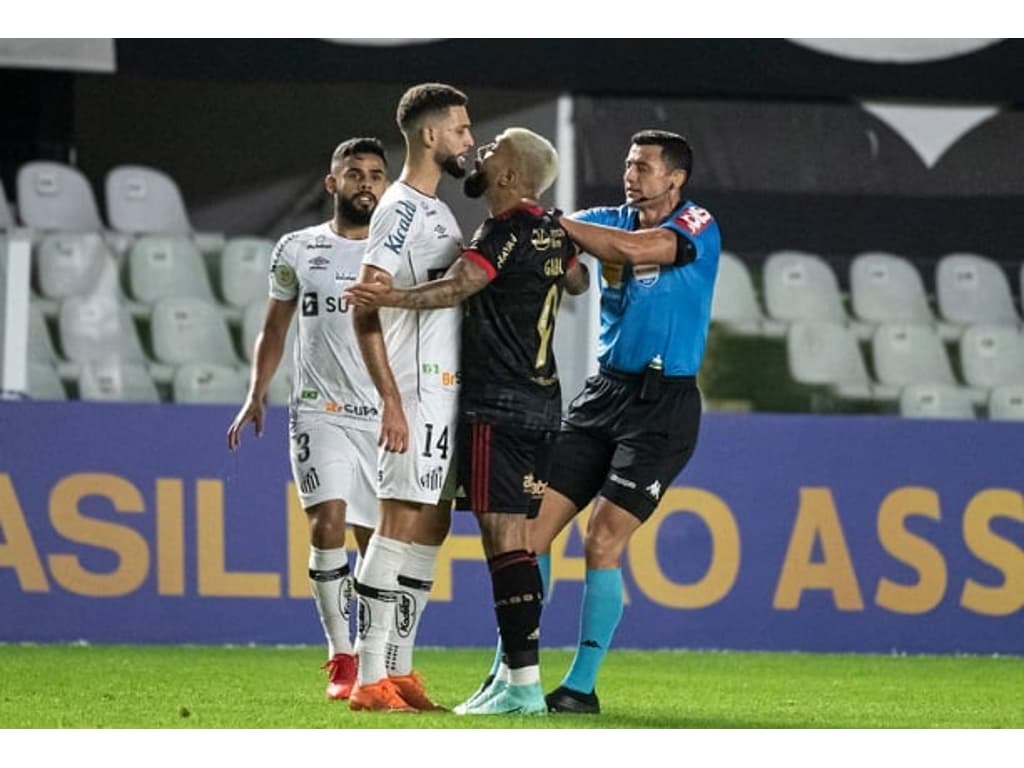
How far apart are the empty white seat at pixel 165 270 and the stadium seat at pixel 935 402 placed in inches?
135

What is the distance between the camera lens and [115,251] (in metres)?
10.3

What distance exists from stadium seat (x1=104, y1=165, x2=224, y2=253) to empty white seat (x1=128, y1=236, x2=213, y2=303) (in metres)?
0.06

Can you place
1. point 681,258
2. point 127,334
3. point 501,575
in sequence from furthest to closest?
point 127,334, point 681,258, point 501,575

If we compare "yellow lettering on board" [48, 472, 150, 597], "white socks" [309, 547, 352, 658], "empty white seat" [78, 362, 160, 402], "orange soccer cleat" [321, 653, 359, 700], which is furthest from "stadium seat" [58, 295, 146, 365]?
"orange soccer cleat" [321, 653, 359, 700]

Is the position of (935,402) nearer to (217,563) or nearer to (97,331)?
(217,563)

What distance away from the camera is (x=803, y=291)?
1055cm

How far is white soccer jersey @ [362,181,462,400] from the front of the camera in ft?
20.8

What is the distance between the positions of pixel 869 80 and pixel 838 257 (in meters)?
0.93

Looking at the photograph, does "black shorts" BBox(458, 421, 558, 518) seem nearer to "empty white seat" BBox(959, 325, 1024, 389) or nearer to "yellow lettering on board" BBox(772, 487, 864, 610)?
"yellow lettering on board" BBox(772, 487, 864, 610)

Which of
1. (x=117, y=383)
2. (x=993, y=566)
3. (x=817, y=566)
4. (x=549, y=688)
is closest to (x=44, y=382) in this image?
(x=117, y=383)

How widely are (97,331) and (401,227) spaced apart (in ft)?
13.8
